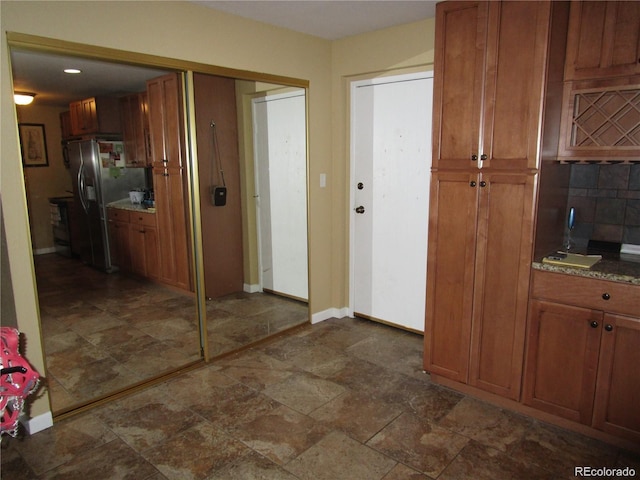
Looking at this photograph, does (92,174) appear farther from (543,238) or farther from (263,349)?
(543,238)

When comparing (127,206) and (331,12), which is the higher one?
(331,12)

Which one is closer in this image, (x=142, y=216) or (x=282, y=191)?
(x=142, y=216)

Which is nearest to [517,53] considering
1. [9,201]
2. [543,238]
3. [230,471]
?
[543,238]

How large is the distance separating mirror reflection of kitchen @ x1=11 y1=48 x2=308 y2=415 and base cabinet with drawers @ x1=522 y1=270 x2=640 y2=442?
6.60 feet

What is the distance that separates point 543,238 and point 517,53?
3.22 feet

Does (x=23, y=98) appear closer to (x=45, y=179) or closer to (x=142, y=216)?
(x=45, y=179)

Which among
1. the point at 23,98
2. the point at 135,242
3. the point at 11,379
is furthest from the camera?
the point at 135,242

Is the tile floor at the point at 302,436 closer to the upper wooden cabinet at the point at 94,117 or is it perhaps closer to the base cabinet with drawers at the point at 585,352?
the base cabinet with drawers at the point at 585,352

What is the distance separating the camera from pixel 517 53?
7.27 ft

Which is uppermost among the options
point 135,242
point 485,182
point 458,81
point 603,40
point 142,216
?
point 603,40

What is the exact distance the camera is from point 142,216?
10.1ft

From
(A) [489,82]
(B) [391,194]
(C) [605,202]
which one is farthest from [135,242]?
(C) [605,202]

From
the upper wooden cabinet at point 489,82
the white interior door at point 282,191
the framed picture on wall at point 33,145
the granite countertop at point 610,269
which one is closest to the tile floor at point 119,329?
the white interior door at point 282,191

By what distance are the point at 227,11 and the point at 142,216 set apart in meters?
1.49
